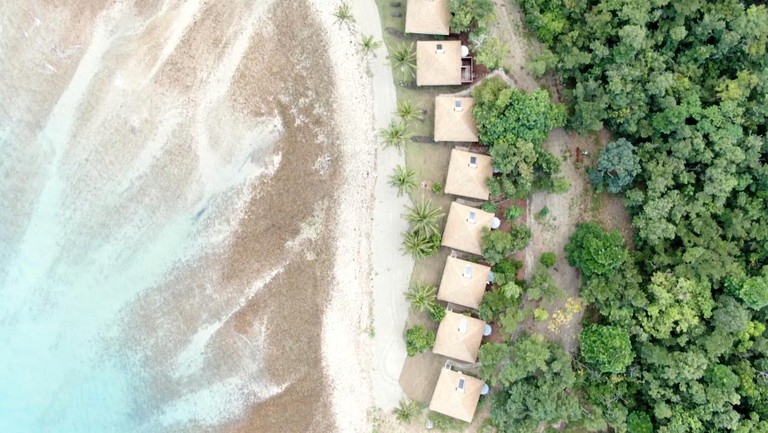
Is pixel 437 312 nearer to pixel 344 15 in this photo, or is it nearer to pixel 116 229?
pixel 344 15

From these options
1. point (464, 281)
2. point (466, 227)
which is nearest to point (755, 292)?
point (464, 281)

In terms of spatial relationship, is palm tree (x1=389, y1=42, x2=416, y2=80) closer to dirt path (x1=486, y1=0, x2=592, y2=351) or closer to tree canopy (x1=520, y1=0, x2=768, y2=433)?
dirt path (x1=486, y1=0, x2=592, y2=351)

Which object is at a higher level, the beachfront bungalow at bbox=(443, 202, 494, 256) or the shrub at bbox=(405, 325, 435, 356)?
the beachfront bungalow at bbox=(443, 202, 494, 256)

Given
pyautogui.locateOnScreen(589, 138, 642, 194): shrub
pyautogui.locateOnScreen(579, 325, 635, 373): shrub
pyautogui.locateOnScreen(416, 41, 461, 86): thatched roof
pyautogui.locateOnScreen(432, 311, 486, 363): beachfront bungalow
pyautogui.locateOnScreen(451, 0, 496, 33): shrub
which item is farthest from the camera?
pyautogui.locateOnScreen(416, 41, 461, 86): thatched roof

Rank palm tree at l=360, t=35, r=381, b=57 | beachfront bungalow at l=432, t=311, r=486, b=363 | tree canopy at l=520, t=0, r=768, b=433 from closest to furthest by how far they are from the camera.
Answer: tree canopy at l=520, t=0, r=768, b=433 → beachfront bungalow at l=432, t=311, r=486, b=363 → palm tree at l=360, t=35, r=381, b=57

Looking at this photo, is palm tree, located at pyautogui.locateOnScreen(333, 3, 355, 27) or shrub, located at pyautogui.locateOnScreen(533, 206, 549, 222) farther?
palm tree, located at pyautogui.locateOnScreen(333, 3, 355, 27)

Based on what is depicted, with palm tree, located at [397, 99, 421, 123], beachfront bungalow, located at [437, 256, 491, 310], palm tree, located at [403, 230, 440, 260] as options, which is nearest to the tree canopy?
beachfront bungalow, located at [437, 256, 491, 310]

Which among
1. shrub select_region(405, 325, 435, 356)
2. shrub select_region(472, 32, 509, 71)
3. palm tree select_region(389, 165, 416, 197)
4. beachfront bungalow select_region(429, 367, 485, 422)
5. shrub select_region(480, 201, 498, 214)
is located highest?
shrub select_region(472, 32, 509, 71)

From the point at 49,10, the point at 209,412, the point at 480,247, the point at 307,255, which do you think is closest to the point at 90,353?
the point at 209,412
